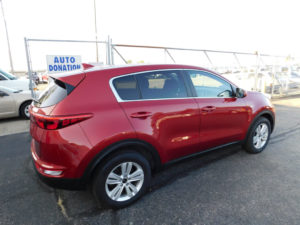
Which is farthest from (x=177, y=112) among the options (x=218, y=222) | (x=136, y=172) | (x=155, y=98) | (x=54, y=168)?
(x=54, y=168)

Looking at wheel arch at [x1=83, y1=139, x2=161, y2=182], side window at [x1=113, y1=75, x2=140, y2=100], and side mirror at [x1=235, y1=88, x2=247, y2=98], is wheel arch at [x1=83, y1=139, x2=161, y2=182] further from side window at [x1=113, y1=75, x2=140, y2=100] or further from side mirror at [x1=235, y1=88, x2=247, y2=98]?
side mirror at [x1=235, y1=88, x2=247, y2=98]

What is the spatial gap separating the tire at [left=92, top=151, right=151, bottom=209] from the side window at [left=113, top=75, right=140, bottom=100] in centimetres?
65

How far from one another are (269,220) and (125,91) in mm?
2129

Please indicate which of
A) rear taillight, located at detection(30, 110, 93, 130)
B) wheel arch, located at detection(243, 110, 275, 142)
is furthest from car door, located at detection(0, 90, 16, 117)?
wheel arch, located at detection(243, 110, 275, 142)

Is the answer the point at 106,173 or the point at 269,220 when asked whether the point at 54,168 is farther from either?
the point at 269,220

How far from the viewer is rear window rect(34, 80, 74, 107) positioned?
2.06 meters

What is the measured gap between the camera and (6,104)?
607 centimetres

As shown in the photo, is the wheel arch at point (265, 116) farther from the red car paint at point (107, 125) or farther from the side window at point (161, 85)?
the side window at point (161, 85)

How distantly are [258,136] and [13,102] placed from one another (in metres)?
6.85

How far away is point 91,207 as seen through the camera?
7.71 feet

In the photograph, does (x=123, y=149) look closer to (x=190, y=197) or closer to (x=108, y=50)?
(x=190, y=197)

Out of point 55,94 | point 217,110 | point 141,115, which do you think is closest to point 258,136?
point 217,110

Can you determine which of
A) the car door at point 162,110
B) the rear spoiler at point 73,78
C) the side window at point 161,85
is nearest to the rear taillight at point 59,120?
the rear spoiler at point 73,78

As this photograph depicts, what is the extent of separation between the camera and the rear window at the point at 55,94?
206 centimetres
